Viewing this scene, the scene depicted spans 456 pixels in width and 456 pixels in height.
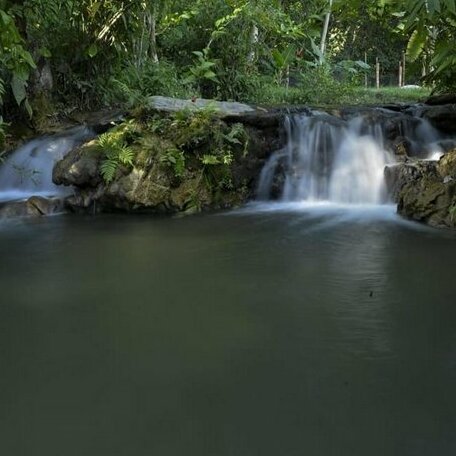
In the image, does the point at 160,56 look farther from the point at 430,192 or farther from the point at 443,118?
the point at 430,192

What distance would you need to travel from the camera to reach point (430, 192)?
8.20 metres

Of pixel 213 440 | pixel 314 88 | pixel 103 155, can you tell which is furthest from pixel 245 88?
pixel 213 440

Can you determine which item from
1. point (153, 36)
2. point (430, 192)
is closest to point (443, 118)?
point (430, 192)

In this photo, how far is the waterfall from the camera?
10180 mm

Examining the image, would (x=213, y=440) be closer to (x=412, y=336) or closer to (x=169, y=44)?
(x=412, y=336)

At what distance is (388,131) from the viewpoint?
1074 cm

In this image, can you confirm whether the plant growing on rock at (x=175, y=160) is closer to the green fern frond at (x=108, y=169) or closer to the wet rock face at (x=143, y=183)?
the wet rock face at (x=143, y=183)

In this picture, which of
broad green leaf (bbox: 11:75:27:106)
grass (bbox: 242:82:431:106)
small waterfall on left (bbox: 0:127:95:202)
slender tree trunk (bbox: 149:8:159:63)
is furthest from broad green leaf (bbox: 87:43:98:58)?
grass (bbox: 242:82:431:106)

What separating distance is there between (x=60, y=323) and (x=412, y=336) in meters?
2.47

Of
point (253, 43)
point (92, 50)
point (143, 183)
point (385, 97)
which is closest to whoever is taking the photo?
point (143, 183)

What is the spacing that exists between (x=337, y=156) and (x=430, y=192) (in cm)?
258

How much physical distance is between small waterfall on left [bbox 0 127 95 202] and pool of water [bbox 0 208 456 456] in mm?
3430

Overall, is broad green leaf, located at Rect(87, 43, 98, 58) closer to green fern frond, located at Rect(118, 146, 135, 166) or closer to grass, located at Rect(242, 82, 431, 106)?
green fern frond, located at Rect(118, 146, 135, 166)

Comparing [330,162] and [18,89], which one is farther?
[18,89]
